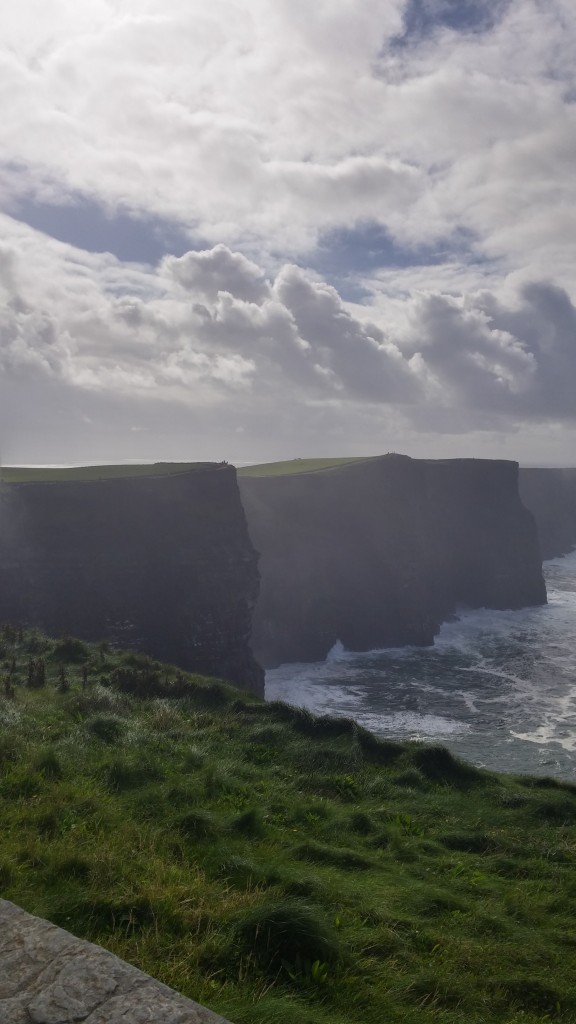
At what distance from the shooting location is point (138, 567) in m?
53.3

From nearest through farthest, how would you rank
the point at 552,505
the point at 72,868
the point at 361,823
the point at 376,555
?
the point at 72,868
the point at 361,823
the point at 376,555
the point at 552,505

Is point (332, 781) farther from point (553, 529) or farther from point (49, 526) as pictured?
point (553, 529)

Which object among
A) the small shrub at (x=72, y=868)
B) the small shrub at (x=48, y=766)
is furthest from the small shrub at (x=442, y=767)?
the small shrub at (x=72, y=868)

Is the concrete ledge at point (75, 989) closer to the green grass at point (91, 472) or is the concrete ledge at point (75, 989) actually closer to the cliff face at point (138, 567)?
the cliff face at point (138, 567)

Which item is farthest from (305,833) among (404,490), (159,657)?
(404,490)

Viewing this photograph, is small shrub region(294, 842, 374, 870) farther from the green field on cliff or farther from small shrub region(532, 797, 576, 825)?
small shrub region(532, 797, 576, 825)

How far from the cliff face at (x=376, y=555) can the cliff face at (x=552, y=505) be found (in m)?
49.9

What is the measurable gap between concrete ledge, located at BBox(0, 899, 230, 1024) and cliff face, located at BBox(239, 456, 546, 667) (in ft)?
221

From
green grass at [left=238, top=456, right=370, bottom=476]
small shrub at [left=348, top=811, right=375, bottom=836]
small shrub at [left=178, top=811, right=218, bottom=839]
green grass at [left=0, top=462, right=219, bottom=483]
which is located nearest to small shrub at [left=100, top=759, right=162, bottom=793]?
small shrub at [left=178, top=811, right=218, bottom=839]

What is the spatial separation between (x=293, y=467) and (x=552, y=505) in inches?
3304

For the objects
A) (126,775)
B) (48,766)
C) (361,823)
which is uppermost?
(48,766)

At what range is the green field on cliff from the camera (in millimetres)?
4980

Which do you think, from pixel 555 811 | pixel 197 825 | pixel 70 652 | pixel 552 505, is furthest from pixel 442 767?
pixel 552 505

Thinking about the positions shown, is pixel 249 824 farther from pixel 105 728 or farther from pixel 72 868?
pixel 105 728
